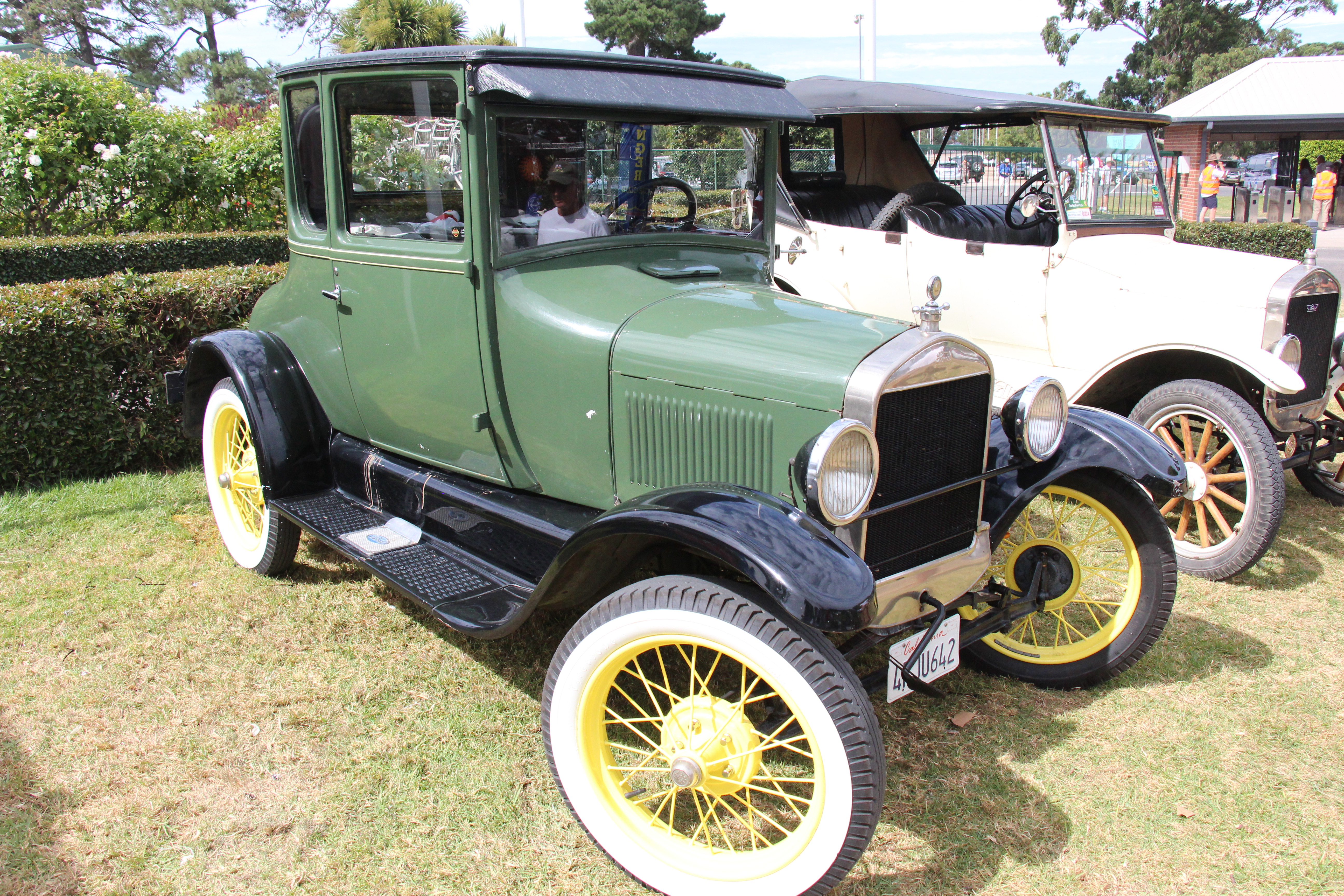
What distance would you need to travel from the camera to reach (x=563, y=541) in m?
2.81

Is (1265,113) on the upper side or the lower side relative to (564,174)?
upper

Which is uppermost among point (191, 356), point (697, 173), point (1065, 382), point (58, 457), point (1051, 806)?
point (697, 173)

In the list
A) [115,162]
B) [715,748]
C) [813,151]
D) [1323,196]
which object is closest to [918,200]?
[813,151]

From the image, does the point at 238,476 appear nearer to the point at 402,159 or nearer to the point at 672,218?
the point at 402,159

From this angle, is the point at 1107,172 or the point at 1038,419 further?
the point at 1107,172

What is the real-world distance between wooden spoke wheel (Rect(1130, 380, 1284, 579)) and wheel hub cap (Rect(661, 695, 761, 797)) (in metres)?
2.44

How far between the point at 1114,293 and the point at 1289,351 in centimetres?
77

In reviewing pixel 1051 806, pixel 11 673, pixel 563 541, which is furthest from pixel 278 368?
pixel 1051 806

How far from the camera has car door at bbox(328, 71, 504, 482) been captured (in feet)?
9.72

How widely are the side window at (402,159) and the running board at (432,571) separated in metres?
1.06

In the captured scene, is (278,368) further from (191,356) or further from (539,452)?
(539,452)

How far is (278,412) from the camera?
3654mm

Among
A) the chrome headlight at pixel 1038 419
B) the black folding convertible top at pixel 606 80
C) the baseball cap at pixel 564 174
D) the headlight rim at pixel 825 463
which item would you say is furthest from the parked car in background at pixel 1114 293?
the headlight rim at pixel 825 463

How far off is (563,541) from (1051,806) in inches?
62.9
